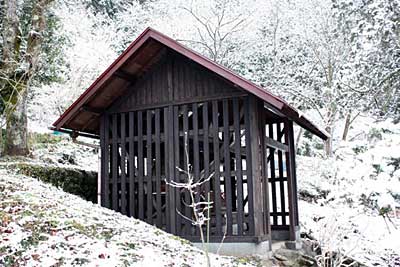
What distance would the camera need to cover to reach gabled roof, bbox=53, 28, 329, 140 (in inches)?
320

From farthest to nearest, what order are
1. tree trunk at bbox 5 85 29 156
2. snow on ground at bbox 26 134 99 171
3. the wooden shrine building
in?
snow on ground at bbox 26 134 99 171 → tree trunk at bbox 5 85 29 156 → the wooden shrine building

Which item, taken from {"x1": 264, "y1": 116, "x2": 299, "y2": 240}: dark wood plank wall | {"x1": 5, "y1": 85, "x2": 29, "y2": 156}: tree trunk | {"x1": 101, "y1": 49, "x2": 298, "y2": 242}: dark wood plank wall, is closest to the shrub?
{"x1": 101, "y1": 49, "x2": 298, "y2": 242}: dark wood plank wall

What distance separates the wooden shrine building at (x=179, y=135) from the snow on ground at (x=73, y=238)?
1143 millimetres

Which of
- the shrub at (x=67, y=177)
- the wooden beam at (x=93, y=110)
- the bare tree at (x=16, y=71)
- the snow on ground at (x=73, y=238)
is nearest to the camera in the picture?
the snow on ground at (x=73, y=238)

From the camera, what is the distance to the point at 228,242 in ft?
26.2

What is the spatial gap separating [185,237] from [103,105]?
3.47 meters

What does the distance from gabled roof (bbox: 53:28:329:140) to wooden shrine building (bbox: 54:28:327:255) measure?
0.07 feet

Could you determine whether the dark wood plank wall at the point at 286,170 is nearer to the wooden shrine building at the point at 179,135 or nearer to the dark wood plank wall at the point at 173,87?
the wooden shrine building at the point at 179,135

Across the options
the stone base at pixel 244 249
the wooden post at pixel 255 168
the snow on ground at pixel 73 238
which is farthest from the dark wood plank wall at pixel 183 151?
the snow on ground at pixel 73 238

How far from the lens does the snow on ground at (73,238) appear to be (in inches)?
Result: 215

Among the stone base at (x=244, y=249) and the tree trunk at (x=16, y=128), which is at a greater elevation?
the tree trunk at (x=16, y=128)

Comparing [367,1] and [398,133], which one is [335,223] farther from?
[367,1]

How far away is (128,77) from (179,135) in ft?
5.80

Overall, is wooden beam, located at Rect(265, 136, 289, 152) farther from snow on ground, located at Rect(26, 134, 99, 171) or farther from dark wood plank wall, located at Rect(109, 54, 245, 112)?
snow on ground, located at Rect(26, 134, 99, 171)
